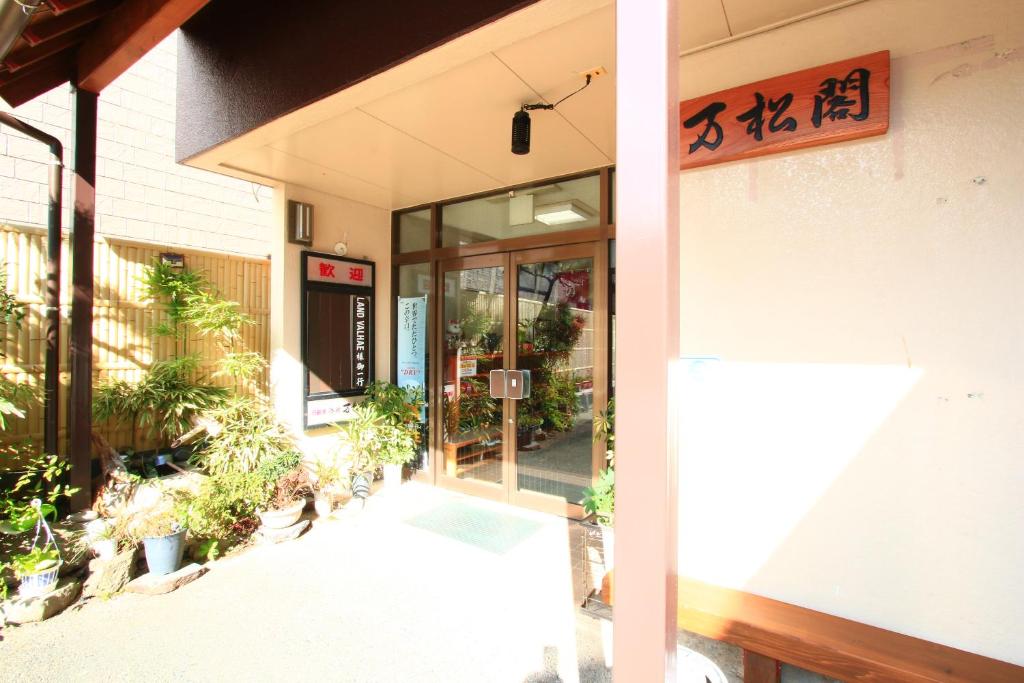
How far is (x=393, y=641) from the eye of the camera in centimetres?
246

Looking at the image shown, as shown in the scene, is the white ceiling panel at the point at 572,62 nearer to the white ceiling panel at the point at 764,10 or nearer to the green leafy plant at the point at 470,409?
the white ceiling panel at the point at 764,10


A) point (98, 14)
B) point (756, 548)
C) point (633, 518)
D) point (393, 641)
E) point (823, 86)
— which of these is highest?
point (98, 14)

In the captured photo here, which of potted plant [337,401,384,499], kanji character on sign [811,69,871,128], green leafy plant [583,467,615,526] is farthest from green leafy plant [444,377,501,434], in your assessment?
kanji character on sign [811,69,871,128]

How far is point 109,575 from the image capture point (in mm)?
2877

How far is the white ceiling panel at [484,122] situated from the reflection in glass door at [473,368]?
975mm

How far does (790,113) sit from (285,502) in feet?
13.2

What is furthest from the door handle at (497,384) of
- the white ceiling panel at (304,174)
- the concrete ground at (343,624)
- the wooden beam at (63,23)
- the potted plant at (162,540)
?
the wooden beam at (63,23)

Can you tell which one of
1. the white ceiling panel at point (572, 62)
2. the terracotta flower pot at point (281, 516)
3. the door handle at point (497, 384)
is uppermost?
the white ceiling panel at point (572, 62)

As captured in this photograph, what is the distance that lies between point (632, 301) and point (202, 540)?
12.3 ft

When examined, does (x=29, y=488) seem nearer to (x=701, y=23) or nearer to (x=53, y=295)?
(x=53, y=295)

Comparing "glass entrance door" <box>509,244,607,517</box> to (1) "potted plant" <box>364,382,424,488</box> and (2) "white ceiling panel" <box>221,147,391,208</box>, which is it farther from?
(2) "white ceiling panel" <box>221,147,391,208</box>

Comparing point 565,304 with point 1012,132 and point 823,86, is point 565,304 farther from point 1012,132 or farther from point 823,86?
point 1012,132

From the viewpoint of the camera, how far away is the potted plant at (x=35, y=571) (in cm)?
267

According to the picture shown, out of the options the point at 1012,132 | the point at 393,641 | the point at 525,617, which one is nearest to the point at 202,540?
the point at 393,641
